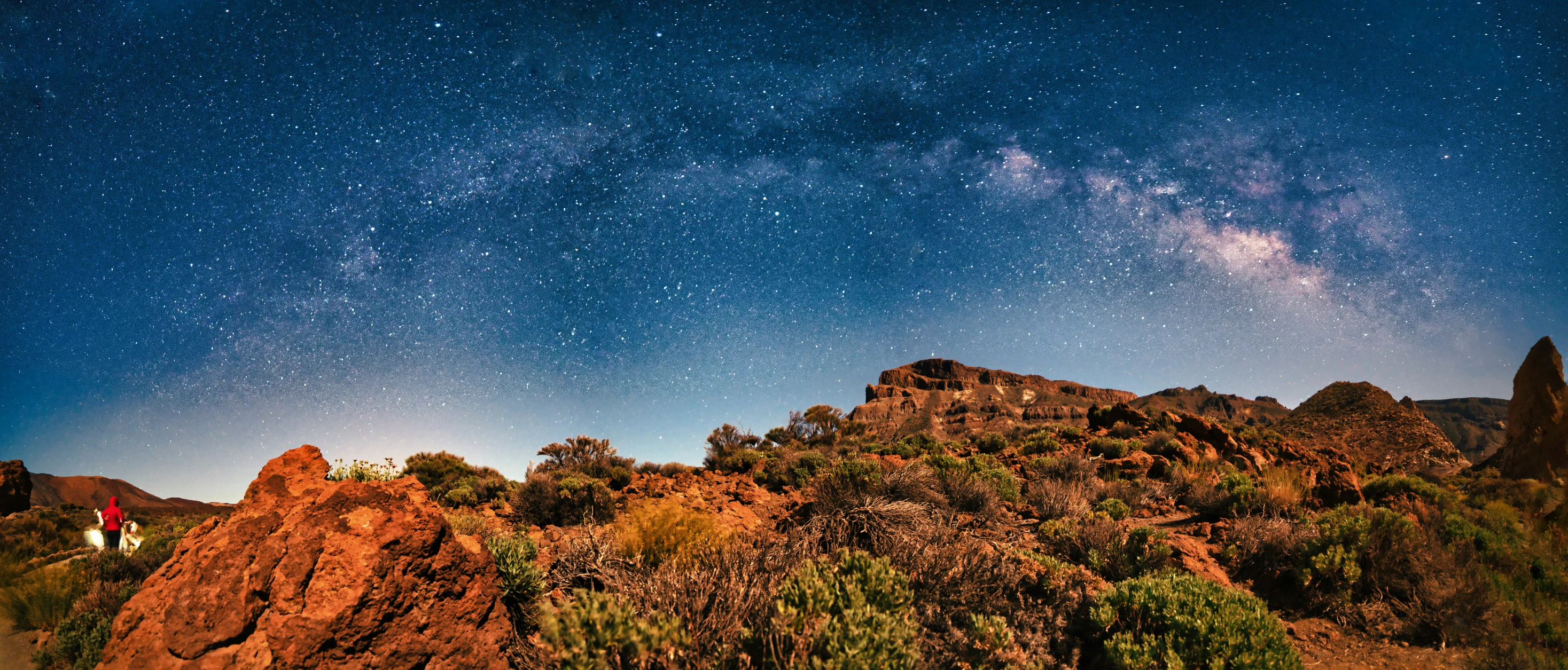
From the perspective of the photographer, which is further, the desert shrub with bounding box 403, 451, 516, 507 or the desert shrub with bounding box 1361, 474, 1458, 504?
the desert shrub with bounding box 403, 451, 516, 507

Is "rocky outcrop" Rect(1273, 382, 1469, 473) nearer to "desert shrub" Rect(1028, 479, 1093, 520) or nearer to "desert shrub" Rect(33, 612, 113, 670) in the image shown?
"desert shrub" Rect(1028, 479, 1093, 520)

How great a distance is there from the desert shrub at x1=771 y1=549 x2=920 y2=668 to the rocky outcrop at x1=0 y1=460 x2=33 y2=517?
36.8 metres

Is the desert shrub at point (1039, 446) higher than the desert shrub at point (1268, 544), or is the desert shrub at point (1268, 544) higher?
the desert shrub at point (1039, 446)

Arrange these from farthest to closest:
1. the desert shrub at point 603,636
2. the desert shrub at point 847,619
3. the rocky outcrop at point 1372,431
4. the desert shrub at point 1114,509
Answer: the rocky outcrop at point 1372,431 → the desert shrub at point 1114,509 → the desert shrub at point 847,619 → the desert shrub at point 603,636

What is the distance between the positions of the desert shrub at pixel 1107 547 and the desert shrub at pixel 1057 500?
1.18 metres

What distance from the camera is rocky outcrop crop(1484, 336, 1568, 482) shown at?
15.4m

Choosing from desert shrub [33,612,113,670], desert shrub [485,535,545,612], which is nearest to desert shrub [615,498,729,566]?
desert shrub [485,535,545,612]

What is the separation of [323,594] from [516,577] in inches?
52.3

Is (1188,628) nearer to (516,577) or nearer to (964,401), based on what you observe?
(516,577)

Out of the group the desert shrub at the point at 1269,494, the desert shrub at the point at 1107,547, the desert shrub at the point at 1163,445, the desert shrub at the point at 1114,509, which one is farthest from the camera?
the desert shrub at the point at 1163,445

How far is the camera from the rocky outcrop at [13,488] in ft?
73.6

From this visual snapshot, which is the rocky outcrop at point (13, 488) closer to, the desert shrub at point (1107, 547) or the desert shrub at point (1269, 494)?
the desert shrub at point (1107, 547)

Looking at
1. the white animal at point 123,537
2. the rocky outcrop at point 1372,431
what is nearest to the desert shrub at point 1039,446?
the rocky outcrop at point 1372,431

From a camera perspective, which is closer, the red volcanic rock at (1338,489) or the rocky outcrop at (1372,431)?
the red volcanic rock at (1338,489)
